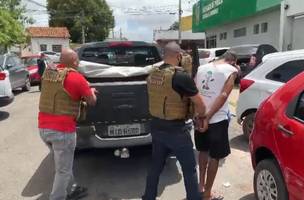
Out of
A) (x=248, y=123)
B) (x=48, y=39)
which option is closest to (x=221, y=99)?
(x=248, y=123)

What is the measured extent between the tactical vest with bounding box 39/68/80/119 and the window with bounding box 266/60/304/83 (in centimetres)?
343

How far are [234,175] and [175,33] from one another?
2404 inches

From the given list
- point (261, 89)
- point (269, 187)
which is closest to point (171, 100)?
point (269, 187)

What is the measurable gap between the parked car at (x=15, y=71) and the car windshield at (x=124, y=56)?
795 centimetres

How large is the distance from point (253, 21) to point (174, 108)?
72.1 feet

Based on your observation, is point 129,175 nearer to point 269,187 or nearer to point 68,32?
point 269,187

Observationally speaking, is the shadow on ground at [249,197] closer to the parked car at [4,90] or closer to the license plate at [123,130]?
the license plate at [123,130]

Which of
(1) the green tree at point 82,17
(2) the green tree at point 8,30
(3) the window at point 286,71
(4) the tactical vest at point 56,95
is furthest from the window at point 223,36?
(1) the green tree at point 82,17

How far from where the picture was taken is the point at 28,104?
1348 centimetres

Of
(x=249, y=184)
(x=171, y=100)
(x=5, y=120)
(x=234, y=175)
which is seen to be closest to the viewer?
(x=171, y=100)

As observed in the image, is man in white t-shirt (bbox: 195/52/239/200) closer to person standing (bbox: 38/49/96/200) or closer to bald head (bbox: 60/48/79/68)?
person standing (bbox: 38/49/96/200)

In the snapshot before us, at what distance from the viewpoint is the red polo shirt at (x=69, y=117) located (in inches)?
169

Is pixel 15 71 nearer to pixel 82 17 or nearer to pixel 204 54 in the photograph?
pixel 204 54

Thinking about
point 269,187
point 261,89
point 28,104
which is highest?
point 261,89
